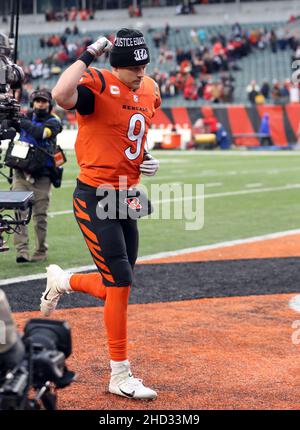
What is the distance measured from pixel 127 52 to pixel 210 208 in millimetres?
9551

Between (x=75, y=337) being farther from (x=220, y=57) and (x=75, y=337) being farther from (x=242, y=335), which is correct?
(x=220, y=57)

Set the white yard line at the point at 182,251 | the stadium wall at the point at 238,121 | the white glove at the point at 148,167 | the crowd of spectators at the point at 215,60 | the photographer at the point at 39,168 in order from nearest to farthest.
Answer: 1. the white glove at the point at 148,167
2. the white yard line at the point at 182,251
3. the photographer at the point at 39,168
4. the stadium wall at the point at 238,121
5. the crowd of spectators at the point at 215,60

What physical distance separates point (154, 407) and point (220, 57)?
36864mm

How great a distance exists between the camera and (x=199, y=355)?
18.7 ft

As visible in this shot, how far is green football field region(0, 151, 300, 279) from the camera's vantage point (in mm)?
10283

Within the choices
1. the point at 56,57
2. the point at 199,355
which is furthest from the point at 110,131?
the point at 56,57

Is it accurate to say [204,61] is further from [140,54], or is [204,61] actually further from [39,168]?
[140,54]

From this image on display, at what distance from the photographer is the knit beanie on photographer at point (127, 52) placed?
16.3ft

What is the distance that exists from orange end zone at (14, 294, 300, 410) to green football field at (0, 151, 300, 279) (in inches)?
85.9

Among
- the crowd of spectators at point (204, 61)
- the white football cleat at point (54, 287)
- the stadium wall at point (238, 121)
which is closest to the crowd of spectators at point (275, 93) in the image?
the crowd of spectators at point (204, 61)

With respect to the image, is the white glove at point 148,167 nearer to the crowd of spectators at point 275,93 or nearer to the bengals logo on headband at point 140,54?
the bengals logo on headband at point 140,54

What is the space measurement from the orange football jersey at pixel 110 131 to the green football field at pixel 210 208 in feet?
11.5

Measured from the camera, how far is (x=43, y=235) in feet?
31.1

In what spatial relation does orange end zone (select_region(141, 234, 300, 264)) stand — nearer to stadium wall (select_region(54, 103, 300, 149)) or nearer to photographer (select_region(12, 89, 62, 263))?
photographer (select_region(12, 89, 62, 263))
